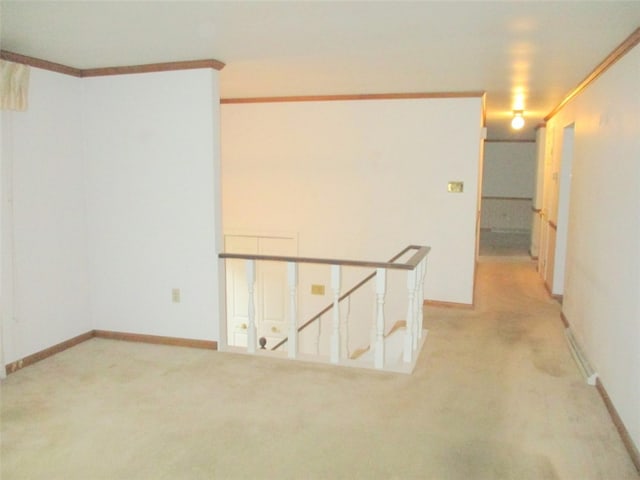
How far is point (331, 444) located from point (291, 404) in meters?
0.48

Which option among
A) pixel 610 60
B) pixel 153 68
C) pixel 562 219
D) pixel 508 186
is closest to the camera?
pixel 610 60

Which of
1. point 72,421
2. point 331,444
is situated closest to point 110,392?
point 72,421

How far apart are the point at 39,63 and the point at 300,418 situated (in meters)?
2.90

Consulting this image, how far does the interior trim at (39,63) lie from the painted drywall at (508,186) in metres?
9.00

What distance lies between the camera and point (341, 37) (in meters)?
2.95

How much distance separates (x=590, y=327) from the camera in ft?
11.8

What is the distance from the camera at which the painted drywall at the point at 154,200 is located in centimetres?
374

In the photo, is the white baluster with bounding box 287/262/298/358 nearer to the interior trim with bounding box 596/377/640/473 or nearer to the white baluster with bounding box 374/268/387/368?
the white baluster with bounding box 374/268/387/368

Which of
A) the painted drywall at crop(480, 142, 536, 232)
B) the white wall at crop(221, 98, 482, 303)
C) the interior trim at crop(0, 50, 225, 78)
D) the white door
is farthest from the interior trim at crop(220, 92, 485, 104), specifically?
the painted drywall at crop(480, 142, 536, 232)

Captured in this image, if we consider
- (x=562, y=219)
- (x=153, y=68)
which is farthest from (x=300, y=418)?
(x=562, y=219)

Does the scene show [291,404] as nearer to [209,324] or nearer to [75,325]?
[209,324]

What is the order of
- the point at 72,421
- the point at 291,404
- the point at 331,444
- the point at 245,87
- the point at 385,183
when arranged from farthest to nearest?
the point at 385,183, the point at 245,87, the point at 291,404, the point at 72,421, the point at 331,444

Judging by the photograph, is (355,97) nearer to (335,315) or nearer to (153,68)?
(153,68)

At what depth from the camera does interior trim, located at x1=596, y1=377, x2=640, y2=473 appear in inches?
94.5
